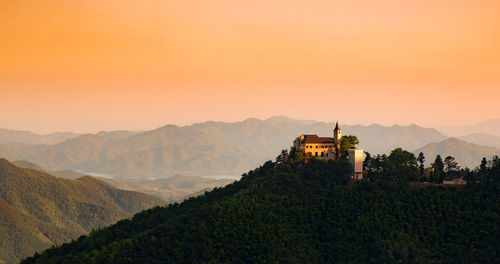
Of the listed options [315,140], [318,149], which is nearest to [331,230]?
[318,149]

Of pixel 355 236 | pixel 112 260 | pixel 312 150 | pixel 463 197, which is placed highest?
pixel 312 150

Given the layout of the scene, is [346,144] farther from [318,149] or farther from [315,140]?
[315,140]

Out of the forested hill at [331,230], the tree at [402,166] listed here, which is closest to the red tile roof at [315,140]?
the forested hill at [331,230]

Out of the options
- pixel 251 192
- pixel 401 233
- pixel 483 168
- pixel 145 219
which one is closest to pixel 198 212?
pixel 251 192

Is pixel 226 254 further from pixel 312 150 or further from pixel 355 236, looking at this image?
pixel 312 150

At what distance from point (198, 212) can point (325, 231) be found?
39467 millimetres

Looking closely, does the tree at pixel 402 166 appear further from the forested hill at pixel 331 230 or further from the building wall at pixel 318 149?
the building wall at pixel 318 149

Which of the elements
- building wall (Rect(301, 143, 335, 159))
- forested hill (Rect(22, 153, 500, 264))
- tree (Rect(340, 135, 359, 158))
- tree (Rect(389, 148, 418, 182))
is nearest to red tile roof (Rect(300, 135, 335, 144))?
building wall (Rect(301, 143, 335, 159))

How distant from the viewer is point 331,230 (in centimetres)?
15538

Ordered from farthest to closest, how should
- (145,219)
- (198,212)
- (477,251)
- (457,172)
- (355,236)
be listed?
(145,219) → (457,172) → (198,212) → (355,236) → (477,251)

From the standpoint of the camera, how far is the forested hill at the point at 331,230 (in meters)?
144

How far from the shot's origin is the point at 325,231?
515 ft

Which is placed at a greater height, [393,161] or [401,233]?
[393,161]

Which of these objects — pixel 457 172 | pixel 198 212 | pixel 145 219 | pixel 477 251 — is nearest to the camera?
pixel 477 251
